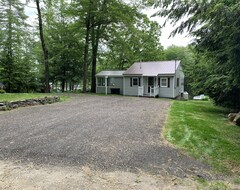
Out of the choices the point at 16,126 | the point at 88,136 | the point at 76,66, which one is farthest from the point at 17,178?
the point at 76,66

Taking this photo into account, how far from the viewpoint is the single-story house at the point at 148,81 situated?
2034 cm

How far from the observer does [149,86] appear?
2139 cm

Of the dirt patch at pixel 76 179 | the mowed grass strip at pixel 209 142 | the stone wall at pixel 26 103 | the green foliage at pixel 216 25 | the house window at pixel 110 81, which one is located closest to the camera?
the dirt patch at pixel 76 179

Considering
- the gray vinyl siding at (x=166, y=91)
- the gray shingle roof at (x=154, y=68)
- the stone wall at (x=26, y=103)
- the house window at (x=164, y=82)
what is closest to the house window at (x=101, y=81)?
the gray shingle roof at (x=154, y=68)

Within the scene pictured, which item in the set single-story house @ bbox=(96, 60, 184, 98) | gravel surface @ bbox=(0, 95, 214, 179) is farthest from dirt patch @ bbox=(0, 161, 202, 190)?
single-story house @ bbox=(96, 60, 184, 98)

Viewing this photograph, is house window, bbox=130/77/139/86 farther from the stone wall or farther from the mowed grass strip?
the mowed grass strip

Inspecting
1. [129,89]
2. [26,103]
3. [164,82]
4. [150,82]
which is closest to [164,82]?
[164,82]

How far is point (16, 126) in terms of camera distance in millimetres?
6980

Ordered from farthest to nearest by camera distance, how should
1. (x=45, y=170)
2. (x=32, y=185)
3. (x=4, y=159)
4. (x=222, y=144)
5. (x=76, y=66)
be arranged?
(x=76, y=66), (x=222, y=144), (x=4, y=159), (x=45, y=170), (x=32, y=185)

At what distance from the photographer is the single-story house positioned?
20.3 m

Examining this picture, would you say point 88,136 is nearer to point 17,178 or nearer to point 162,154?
point 162,154

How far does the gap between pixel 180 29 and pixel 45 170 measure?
482 centimetres

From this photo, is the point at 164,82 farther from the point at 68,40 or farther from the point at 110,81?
the point at 68,40

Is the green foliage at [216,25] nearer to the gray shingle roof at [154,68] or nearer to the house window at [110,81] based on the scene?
the gray shingle roof at [154,68]
